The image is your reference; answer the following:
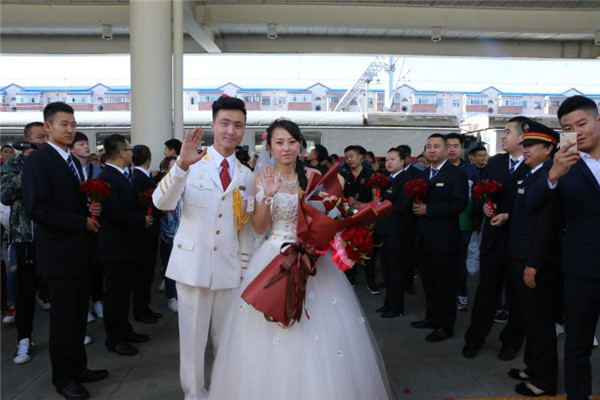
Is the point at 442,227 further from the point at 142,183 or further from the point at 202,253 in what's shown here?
the point at 142,183

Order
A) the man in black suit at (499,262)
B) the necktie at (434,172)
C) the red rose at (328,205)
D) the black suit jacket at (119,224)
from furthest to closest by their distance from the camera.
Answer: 1. the necktie at (434,172)
2. the black suit jacket at (119,224)
3. the man in black suit at (499,262)
4. the red rose at (328,205)

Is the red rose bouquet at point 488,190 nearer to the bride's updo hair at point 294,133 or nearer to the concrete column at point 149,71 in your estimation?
the bride's updo hair at point 294,133

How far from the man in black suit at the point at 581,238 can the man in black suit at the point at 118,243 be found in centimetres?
373

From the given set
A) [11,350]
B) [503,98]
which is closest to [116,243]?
[11,350]

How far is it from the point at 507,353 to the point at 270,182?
302cm

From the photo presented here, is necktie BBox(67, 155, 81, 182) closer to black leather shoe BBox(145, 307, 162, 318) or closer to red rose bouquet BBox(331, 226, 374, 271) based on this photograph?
red rose bouquet BBox(331, 226, 374, 271)

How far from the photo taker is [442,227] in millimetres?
5199

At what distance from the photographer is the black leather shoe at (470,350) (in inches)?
182

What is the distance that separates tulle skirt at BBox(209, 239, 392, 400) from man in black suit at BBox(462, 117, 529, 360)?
1.83 m

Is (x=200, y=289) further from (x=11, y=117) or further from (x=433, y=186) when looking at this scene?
(x=11, y=117)

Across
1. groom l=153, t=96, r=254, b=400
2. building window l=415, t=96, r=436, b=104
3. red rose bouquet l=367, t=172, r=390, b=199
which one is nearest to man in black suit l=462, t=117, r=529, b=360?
red rose bouquet l=367, t=172, r=390, b=199

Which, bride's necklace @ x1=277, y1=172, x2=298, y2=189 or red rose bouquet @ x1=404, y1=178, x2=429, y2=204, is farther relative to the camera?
red rose bouquet @ x1=404, y1=178, x2=429, y2=204

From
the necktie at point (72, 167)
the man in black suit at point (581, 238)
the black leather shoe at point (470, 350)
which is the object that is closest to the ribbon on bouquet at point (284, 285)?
the man in black suit at point (581, 238)

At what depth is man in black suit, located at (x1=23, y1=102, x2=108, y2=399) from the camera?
3.61 meters
